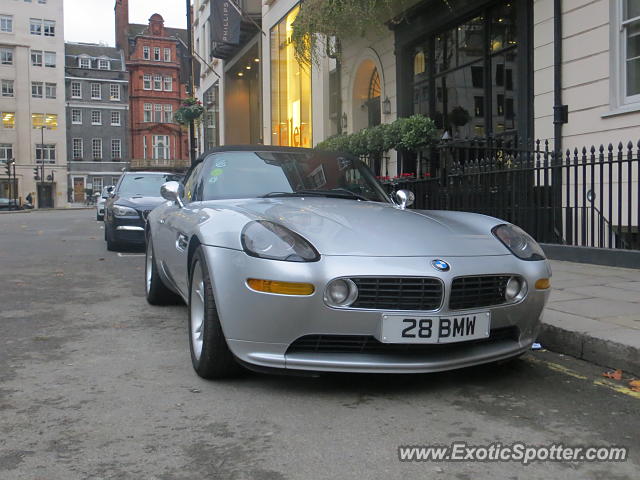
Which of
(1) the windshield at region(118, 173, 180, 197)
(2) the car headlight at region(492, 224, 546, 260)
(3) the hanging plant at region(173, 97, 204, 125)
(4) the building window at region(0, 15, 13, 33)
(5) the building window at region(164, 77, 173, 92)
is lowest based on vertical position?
(2) the car headlight at region(492, 224, 546, 260)

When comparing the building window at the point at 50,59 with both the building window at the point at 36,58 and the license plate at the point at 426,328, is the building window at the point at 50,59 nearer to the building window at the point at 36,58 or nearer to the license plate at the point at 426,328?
the building window at the point at 36,58

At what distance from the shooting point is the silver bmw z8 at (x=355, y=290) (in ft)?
9.58

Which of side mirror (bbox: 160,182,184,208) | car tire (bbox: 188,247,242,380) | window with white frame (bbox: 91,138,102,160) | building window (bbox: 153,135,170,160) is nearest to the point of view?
car tire (bbox: 188,247,242,380)

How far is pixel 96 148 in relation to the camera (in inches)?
2835

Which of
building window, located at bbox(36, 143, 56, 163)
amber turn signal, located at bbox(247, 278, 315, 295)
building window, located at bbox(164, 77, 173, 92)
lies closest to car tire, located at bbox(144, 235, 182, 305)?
amber turn signal, located at bbox(247, 278, 315, 295)

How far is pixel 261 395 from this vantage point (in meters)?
3.15

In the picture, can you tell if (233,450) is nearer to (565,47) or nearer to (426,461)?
(426,461)

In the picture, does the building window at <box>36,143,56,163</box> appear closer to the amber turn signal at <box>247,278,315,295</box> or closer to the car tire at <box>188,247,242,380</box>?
the car tire at <box>188,247,242,380</box>

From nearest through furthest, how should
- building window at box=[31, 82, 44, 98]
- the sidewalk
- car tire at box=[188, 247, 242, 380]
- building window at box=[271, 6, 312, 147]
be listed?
1. car tire at box=[188, 247, 242, 380]
2. the sidewalk
3. building window at box=[271, 6, 312, 147]
4. building window at box=[31, 82, 44, 98]

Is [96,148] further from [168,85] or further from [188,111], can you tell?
[188,111]

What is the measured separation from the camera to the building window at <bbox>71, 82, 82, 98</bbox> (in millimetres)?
70875

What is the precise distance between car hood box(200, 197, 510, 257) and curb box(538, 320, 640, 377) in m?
0.89

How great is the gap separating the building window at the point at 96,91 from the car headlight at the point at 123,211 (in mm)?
67273

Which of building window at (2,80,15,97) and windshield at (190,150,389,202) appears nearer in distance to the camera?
windshield at (190,150,389,202)
